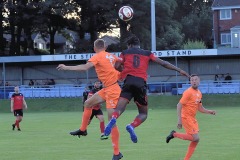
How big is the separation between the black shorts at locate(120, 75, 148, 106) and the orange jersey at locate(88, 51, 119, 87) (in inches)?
15.8

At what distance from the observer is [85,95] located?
2617 centimetres

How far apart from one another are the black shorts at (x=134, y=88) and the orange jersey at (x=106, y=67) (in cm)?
40

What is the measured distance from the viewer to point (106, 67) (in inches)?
559

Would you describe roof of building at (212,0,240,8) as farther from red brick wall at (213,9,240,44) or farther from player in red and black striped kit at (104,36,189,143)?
player in red and black striped kit at (104,36,189,143)

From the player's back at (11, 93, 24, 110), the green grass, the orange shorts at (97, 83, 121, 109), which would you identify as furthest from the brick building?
the orange shorts at (97, 83, 121, 109)

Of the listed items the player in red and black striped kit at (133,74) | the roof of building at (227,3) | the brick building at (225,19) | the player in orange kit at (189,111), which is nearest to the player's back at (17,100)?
the player in red and black striped kit at (133,74)

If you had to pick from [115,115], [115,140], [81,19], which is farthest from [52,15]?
[115,140]

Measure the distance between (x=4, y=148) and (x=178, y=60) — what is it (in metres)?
36.6

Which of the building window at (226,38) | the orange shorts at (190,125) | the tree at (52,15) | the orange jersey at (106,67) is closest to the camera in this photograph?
the orange shorts at (190,125)

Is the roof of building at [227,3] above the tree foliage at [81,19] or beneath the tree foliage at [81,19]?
above

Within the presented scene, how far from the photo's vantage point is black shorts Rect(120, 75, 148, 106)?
1392 cm

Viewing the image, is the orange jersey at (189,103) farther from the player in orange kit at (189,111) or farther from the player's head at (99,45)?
the player's head at (99,45)

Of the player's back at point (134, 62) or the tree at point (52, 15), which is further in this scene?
the tree at point (52, 15)

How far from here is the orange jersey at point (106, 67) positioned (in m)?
14.1
